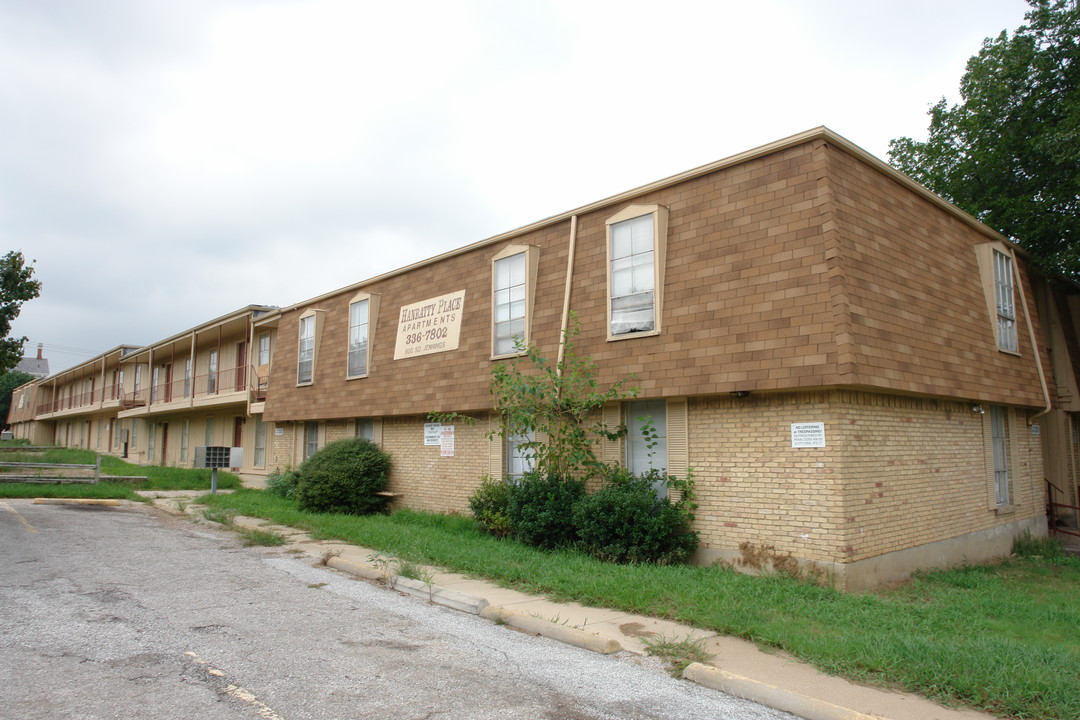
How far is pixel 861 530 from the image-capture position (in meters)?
9.25

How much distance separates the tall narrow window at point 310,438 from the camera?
2003 cm

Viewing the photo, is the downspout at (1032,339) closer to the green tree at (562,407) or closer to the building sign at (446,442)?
the green tree at (562,407)

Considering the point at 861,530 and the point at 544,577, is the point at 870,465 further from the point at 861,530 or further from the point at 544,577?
the point at 544,577

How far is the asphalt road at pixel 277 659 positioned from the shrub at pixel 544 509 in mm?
2884

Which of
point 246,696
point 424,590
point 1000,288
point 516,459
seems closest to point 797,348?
point 424,590

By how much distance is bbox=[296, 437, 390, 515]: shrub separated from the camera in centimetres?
1608

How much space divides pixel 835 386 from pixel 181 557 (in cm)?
943

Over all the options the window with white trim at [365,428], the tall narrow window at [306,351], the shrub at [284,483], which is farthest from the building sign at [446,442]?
the tall narrow window at [306,351]

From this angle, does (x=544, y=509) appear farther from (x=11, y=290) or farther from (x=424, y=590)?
(x=11, y=290)

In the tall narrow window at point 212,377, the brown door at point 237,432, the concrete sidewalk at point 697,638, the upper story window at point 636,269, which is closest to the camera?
the concrete sidewalk at point 697,638

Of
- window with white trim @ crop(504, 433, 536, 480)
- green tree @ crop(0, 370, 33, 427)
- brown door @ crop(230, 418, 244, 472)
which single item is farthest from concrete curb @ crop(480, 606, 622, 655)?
green tree @ crop(0, 370, 33, 427)

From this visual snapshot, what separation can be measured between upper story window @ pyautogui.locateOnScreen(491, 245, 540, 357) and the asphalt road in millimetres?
5555

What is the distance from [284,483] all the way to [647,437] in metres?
11.6

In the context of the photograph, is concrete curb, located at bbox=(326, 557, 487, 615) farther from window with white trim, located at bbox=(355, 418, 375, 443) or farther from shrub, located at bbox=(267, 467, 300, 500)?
shrub, located at bbox=(267, 467, 300, 500)
